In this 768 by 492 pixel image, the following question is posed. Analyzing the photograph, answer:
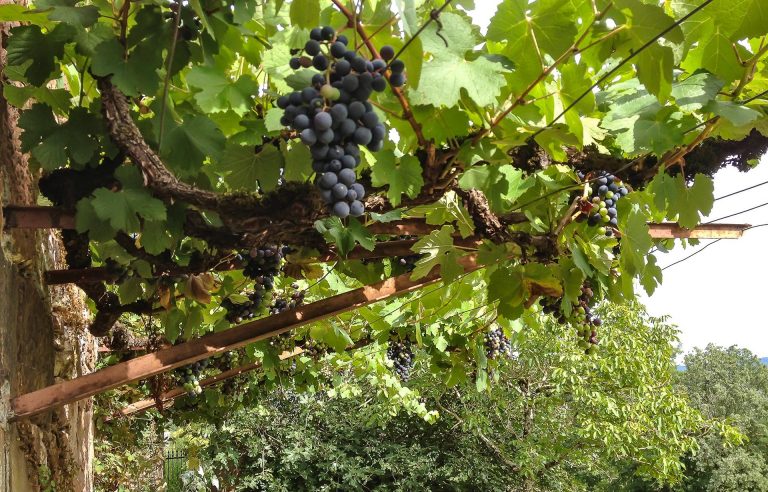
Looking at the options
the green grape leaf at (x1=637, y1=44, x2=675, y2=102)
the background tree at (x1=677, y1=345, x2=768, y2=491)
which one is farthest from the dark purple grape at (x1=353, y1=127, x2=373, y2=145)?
the background tree at (x1=677, y1=345, x2=768, y2=491)

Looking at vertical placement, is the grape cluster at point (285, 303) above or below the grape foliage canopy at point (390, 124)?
above

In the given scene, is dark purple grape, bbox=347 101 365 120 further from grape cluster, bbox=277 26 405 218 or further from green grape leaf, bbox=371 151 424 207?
green grape leaf, bbox=371 151 424 207

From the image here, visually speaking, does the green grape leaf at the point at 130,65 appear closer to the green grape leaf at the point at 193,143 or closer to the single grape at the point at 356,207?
the green grape leaf at the point at 193,143

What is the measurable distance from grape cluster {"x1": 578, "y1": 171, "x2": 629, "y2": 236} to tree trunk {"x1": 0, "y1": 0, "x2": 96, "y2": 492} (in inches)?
53.9

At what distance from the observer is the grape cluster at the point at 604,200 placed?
5.34 ft

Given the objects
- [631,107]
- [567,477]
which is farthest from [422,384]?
[631,107]

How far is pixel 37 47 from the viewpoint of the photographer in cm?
126

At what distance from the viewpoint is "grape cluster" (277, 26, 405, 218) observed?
0.85m

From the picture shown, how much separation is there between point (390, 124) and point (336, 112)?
468mm

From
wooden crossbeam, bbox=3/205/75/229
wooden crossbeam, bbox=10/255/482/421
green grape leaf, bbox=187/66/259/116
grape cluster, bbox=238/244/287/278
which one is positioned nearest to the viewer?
green grape leaf, bbox=187/66/259/116

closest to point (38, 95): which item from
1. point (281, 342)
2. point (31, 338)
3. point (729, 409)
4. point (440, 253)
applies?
point (31, 338)

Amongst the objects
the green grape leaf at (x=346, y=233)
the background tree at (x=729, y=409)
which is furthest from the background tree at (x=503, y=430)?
the green grape leaf at (x=346, y=233)

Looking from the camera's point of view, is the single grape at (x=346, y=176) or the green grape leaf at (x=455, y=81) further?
the green grape leaf at (x=455, y=81)

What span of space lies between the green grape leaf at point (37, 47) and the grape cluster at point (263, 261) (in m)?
0.76
